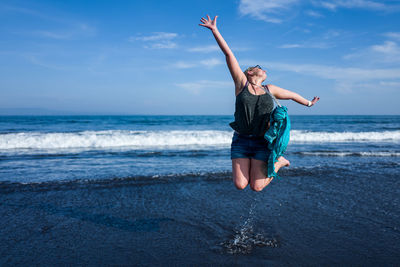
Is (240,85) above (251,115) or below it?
above

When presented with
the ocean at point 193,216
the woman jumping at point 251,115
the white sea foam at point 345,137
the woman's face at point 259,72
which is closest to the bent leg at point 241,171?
the woman jumping at point 251,115

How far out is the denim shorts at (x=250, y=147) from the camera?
14.1 feet

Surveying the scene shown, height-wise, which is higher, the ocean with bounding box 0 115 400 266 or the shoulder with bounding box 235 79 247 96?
Result: the shoulder with bounding box 235 79 247 96

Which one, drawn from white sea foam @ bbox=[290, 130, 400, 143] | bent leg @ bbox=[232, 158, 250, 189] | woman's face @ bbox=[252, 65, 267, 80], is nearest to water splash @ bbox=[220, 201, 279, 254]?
bent leg @ bbox=[232, 158, 250, 189]

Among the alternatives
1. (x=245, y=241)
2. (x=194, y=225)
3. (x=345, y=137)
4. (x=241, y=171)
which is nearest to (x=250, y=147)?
(x=241, y=171)

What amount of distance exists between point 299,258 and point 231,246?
854 mm

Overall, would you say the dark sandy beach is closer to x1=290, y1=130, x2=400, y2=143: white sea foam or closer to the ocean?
the ocean

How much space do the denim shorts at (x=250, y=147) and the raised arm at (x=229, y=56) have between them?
813mm

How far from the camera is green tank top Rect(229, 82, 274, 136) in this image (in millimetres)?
3906

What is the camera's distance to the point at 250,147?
434 centimetres

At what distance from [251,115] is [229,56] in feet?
2.77

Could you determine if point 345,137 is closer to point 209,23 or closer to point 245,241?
point 245,241

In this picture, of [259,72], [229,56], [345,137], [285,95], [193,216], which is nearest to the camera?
[229,56]

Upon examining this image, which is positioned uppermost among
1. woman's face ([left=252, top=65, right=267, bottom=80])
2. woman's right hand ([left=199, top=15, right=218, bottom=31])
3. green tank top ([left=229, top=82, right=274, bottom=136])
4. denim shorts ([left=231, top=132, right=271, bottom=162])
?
woman's right hand ([left=199, top=15, right=218, bottom=31])
